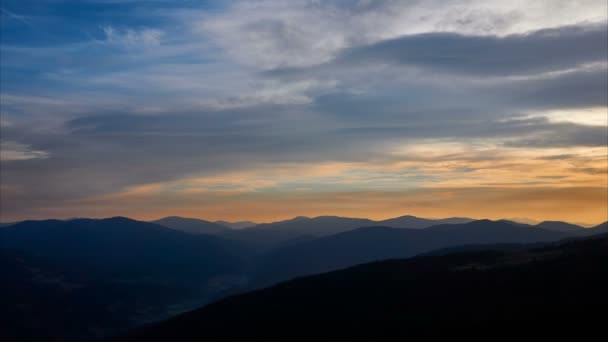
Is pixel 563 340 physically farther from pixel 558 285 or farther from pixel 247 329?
pixel 247 329

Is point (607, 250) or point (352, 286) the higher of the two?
point (607, 250)

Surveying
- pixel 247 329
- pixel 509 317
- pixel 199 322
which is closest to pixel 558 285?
pixel 509 317

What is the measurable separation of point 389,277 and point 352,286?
9259mm

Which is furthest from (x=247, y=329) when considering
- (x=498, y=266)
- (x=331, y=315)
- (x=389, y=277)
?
(x=498, y=266)

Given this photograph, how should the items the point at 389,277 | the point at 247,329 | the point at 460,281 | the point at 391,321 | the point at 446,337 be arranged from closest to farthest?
the point at 446,337 → the point at 391,321 → the point at 460,281 → the point at 247,329 → the point at 389,277

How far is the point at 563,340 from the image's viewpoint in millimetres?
65500

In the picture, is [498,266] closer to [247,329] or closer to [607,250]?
[607,250]

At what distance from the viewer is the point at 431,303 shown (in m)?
99.0

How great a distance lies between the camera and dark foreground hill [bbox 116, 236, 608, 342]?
7781 centimetres

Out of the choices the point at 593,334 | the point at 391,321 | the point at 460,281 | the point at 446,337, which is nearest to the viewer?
the point at 593,334

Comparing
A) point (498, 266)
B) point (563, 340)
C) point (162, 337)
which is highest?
point (498, 266)

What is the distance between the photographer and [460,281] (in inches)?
4131

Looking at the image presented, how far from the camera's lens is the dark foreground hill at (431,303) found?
255 ft

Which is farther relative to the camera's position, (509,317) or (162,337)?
(162,337)
